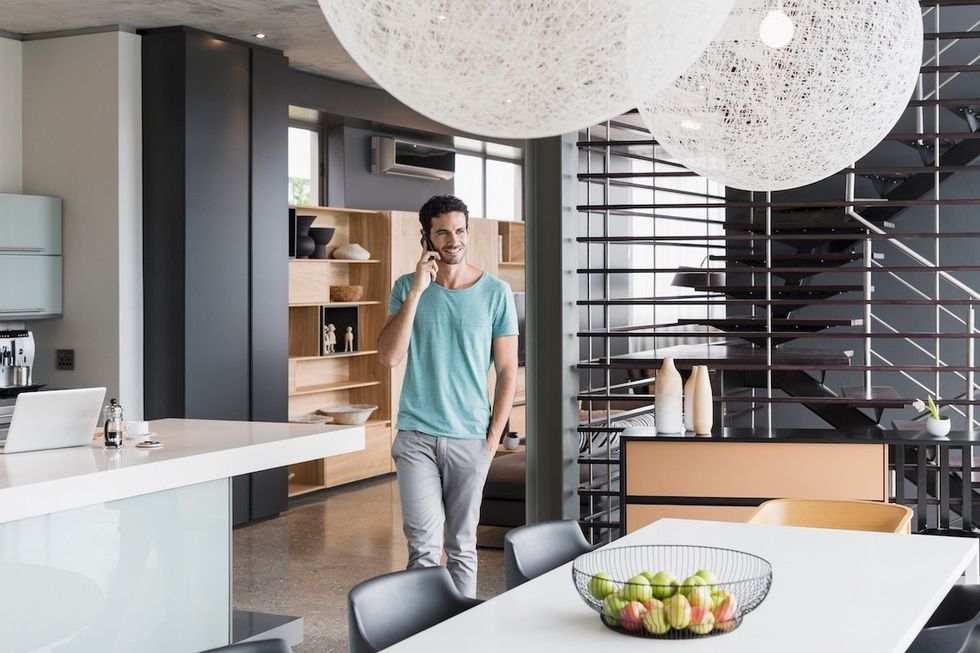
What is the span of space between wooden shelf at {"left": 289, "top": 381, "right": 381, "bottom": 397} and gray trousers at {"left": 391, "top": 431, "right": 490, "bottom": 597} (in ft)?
14.6

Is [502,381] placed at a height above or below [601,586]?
above

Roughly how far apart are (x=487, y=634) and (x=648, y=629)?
324 mm

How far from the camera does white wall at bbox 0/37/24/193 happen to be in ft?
23.4

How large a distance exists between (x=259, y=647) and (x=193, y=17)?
5360mm

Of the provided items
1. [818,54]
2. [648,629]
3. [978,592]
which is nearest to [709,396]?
[978,592]

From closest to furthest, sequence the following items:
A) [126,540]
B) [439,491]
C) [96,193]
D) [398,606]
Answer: [398,606] < [126,540] < [439,491] < [96,193]

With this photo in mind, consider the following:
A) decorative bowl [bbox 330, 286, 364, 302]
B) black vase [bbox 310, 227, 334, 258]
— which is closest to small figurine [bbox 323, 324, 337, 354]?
decorative bowl [bbox 330, 286, 364, 302]

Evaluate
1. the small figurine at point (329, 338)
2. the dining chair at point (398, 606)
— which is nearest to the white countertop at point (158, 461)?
the dining chair at point (398, 606)

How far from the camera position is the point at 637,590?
226 cm

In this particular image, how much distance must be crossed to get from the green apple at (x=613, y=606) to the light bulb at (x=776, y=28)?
4.46 feet

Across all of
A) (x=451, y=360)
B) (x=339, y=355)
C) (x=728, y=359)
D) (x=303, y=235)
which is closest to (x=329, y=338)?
(x=339, y=355)

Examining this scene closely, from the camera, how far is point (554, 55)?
1738mm

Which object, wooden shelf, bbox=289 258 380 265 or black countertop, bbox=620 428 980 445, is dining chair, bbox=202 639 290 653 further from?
wooden shelf, bbox=289 258 380 265

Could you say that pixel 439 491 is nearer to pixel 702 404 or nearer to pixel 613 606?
pixel 702 404
